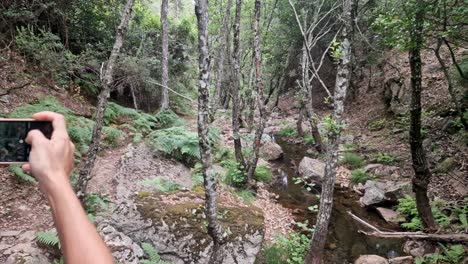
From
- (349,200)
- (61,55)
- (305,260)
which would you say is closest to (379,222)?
(349,200)

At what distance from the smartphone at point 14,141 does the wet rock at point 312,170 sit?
33.8 feet

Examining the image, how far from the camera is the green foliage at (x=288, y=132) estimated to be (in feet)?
58.4

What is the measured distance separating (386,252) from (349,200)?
2.81 m

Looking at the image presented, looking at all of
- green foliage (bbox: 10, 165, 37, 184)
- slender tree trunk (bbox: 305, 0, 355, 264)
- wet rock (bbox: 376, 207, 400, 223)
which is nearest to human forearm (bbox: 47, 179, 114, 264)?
slender tree trunk (bbox: 305, 0, 355, 264)

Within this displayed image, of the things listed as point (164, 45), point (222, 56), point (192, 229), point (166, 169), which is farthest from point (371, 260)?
point (222, 56)

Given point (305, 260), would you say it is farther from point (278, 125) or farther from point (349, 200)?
point (278, 125)

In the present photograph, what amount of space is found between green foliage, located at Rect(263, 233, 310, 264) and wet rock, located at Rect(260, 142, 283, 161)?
6482 millimetres

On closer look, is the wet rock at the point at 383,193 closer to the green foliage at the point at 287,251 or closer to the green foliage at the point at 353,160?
the green foliage at the point at 353,160

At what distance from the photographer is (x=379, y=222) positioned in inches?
351

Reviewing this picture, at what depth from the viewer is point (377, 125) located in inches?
625

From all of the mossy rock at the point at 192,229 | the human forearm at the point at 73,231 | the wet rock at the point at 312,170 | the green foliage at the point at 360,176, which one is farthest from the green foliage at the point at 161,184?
the human forearm at the point at 73,231

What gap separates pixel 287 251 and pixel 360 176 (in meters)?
5.65

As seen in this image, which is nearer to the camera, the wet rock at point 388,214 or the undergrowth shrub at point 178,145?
the wet rock at point 388,214

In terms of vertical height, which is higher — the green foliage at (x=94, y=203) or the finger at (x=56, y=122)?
the finger at (x=56, y=122)
